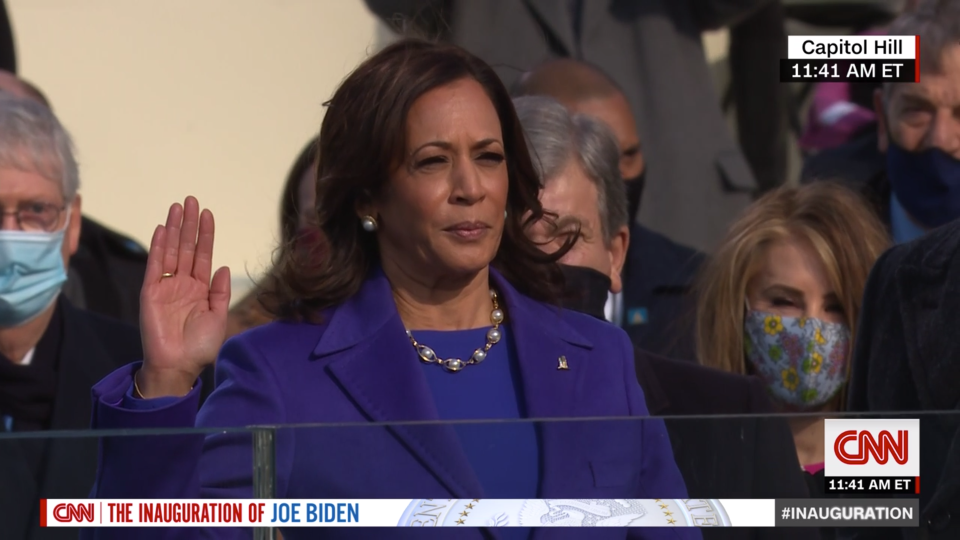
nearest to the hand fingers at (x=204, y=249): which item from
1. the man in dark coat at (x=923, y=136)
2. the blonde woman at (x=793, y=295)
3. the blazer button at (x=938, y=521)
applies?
the blazer button at (x=938, y=521)

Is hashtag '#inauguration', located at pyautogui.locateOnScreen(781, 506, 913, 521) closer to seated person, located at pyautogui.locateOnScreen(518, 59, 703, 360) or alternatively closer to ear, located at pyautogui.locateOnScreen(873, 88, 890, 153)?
seated person, located at pyautogui.locateOnScreen(518, 59, 703, 360)

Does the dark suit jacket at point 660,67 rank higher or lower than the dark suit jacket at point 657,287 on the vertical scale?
higher

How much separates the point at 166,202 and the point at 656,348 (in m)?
1.93

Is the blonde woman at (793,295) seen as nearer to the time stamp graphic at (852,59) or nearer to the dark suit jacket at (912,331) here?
the time stamp graphic at (852,59)

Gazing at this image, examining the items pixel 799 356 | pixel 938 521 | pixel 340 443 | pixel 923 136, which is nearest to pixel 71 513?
pixel 340 443

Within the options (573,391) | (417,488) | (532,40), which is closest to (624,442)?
(417,488)

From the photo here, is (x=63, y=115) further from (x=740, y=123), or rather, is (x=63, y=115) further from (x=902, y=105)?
(x=902, y=105)

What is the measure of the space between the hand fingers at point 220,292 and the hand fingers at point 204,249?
0.05 ft

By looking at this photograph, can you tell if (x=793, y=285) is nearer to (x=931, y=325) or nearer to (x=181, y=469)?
(x=931, y=325)

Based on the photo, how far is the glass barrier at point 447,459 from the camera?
1.75 m

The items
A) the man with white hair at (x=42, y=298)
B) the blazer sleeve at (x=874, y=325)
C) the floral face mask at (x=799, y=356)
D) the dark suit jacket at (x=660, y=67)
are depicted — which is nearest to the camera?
the blazer sleeve at (x=874, y=325)

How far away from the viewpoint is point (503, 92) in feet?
8.05

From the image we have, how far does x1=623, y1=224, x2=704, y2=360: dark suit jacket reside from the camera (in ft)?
12.6

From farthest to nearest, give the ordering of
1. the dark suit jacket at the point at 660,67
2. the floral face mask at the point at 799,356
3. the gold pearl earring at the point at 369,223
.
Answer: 1. the dark suit jacket at the point at 660,67
2. the floral face mask at the point at 799,356
3. the gold pearl earring at the point at 369,223
